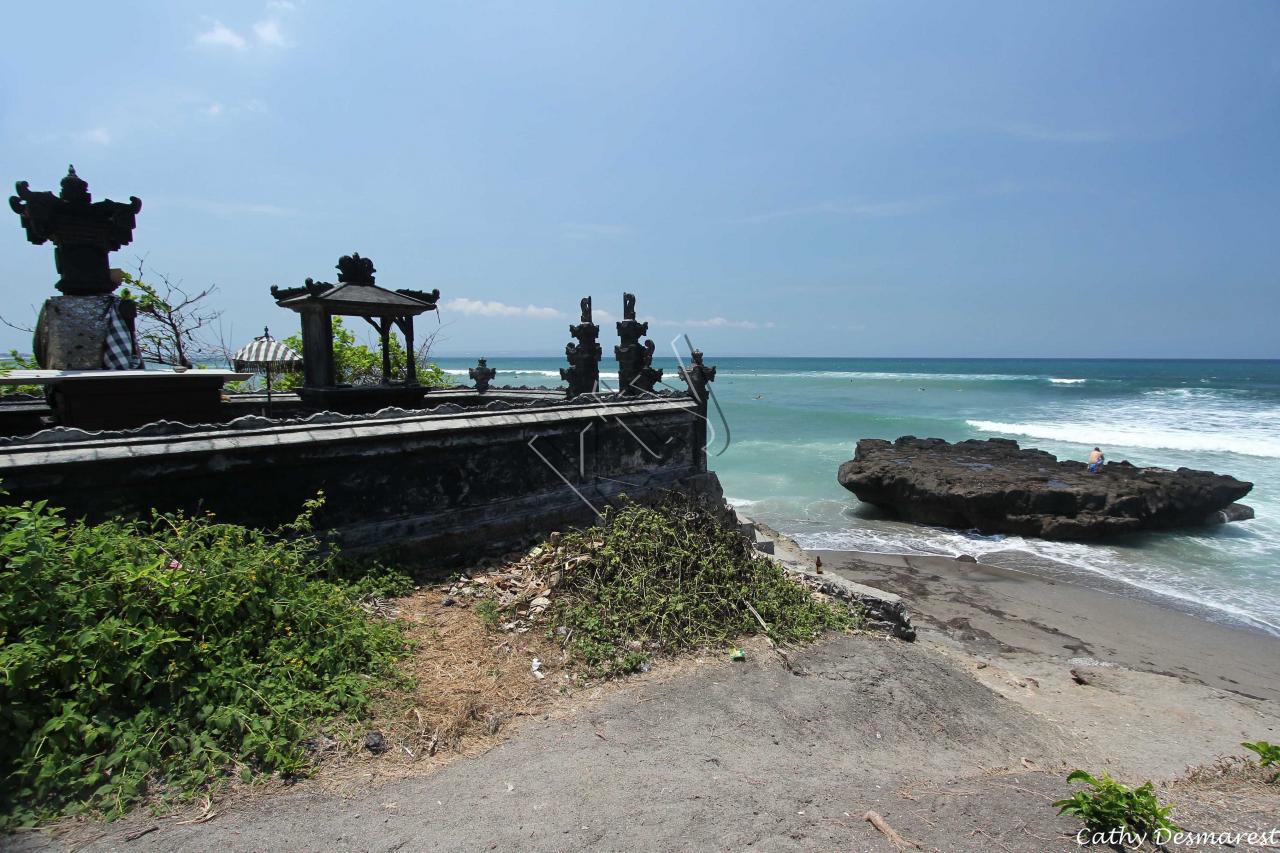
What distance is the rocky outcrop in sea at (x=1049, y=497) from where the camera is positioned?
16.1 m

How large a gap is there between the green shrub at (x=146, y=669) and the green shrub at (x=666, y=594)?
1717 mm

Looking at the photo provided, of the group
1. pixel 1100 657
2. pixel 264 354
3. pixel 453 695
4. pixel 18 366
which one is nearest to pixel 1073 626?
pixel 1100 657

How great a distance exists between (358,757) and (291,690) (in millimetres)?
595

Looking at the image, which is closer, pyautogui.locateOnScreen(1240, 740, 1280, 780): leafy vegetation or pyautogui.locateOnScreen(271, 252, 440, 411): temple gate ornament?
pyautogui.locateOnScreen(1240, 740, 1280, 780): leafy vegetation

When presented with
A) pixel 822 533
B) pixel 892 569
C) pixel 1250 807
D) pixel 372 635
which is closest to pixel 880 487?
pixel 822 533

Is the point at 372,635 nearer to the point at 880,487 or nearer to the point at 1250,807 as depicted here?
the point at 1250,807

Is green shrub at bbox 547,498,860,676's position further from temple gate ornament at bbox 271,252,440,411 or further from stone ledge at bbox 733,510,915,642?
temple gate ornament at bbox 271,252,440,411

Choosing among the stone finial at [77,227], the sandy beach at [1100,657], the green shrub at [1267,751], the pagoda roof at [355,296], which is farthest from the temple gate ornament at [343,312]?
the green shrub at [1267,751]

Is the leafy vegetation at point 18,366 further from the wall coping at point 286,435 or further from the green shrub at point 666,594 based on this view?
the green shrub at point 666,594

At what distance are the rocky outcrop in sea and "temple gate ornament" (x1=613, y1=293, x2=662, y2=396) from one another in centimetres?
1024

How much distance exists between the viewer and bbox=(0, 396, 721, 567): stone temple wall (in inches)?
180

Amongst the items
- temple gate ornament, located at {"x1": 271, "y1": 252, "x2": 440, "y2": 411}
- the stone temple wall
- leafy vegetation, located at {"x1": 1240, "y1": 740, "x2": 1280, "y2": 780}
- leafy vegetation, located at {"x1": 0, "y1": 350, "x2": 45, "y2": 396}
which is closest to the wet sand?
leafy vegetation, located at {"x1": 1240, "y1": 740, "x2": 1280, "y2": 780}

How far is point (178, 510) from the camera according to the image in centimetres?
477

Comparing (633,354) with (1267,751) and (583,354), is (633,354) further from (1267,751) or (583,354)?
(1267,751)
